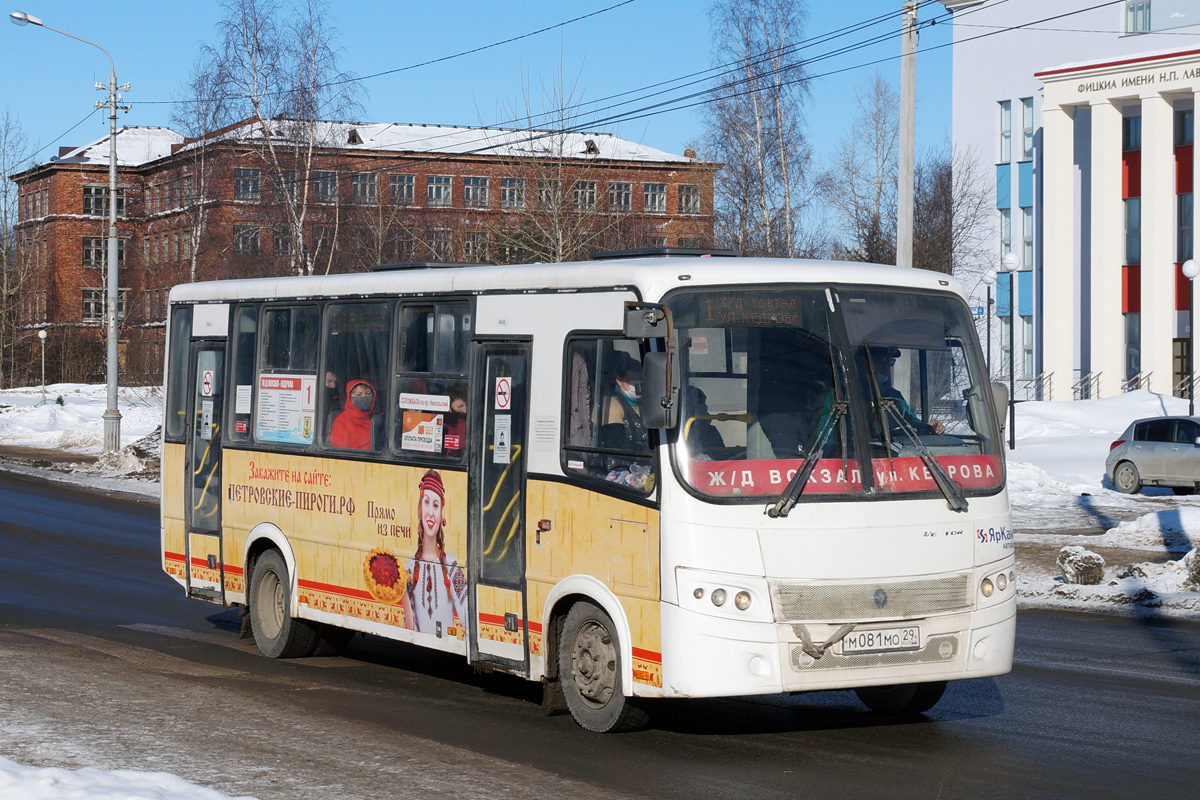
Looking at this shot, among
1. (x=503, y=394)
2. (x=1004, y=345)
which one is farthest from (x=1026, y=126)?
(x=503, y=394)

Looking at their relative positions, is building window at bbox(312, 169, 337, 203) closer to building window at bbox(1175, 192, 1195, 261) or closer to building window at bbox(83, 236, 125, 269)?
building window at bbox(1175, 192, 1195, 261)

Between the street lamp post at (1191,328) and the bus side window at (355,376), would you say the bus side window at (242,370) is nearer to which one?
the bus side window at (355,376)

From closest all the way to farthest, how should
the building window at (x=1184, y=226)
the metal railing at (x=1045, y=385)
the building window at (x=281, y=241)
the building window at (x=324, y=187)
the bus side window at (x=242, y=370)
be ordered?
the bus side window at (x=242, y=370) → the building window at (x=281, y=241) → the building window at (x=324, y=187) → the building window at (x=1184, y=226) → the metal railing at (x=1045, y=385)

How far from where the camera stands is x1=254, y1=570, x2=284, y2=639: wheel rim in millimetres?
11570

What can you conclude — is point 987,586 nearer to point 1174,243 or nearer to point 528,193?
point 528,193

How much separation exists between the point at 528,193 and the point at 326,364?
84.2 feet

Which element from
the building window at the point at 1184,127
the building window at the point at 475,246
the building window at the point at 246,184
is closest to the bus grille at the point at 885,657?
the building window at the point at 475,246

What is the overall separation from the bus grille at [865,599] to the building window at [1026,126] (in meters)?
50.5

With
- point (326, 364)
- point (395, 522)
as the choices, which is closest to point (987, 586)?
point (395, 522)

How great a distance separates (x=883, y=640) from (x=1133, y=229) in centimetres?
4490

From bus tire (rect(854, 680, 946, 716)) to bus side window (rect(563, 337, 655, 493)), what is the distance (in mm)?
2143

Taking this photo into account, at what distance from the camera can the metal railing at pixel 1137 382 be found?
4734 centimetres

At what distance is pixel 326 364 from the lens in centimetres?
1102

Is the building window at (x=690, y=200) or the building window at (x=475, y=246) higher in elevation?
the building window at (x=690, y=200)
